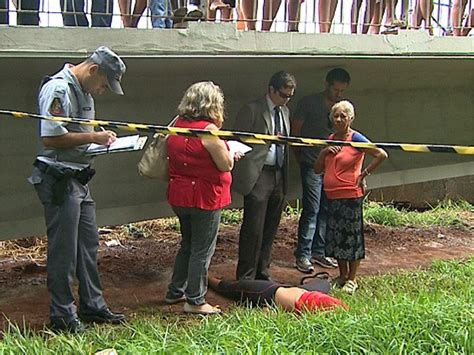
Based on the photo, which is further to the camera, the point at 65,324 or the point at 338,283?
the point at 338,283

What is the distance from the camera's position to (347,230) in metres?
6.62

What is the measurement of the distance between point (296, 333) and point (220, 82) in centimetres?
363

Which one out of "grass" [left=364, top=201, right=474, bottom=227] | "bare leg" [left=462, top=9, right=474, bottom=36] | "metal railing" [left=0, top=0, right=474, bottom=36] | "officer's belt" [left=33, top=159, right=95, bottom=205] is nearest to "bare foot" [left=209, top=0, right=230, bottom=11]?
"metal railing" [left=0, top=0, right=474, bottom=36]

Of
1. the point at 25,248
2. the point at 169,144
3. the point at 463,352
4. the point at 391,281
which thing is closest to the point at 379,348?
A: the point at 463,352

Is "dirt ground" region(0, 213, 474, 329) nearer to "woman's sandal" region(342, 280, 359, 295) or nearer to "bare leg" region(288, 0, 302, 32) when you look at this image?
"woman's sandal" region(342, 280, 359, 295)

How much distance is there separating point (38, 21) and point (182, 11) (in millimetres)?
1180

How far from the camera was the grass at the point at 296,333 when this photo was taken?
429cm

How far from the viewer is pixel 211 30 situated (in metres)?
6.24

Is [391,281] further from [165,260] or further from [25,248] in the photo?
[25,248]

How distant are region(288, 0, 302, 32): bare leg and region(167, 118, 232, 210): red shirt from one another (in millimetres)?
2013

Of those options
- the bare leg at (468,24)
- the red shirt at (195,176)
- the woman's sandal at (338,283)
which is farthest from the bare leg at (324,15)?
the woman's sandal at (338,283)

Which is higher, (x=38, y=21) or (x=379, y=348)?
(x=38, y=21)

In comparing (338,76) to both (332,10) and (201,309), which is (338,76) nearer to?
(332,10)

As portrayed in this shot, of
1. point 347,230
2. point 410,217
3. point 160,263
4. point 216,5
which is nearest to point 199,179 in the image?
point 347,230
